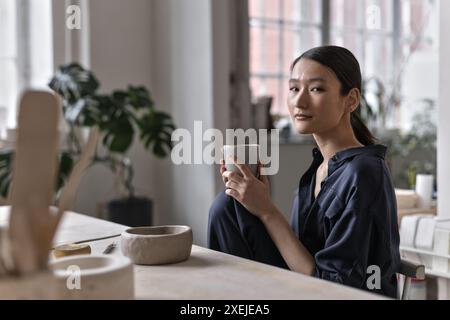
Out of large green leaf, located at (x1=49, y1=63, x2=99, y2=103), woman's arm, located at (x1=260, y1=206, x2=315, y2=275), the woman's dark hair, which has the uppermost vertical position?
large green leaf, located at (x1=49, y1=63, x2=99, y2=103)

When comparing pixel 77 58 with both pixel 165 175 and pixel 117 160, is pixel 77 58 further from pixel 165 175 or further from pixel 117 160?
pixel 165 175

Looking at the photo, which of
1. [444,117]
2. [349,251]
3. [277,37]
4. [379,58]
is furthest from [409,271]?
[379,58]

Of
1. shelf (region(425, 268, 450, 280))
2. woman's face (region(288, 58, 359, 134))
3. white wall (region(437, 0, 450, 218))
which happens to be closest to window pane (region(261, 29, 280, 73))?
white wall (region(437, 0, 450, 218))

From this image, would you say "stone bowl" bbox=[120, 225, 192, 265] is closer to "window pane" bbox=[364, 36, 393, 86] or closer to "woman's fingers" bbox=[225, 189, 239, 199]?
"woman's fingers" bbox=[225, 189, 239, 199]

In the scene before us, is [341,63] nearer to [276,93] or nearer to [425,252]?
[425,252]

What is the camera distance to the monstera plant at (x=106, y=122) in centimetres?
303

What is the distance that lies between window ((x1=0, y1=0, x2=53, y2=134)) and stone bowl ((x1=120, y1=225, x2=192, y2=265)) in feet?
9.20

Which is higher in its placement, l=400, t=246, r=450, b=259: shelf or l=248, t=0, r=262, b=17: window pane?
l=248, t=0, r=262, b=17: window pane

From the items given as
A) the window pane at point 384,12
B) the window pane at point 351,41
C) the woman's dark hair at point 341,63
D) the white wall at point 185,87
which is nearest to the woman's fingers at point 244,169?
the woman's dark hair at point 341,63

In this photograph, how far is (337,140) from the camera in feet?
4.56

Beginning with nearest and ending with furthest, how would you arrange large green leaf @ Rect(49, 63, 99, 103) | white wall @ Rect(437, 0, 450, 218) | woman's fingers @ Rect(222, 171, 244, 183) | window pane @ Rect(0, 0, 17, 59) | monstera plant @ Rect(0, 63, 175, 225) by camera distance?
woman's fingers @ Rect(222, 171, 244, 183) → white wall @ Rect(437, 0, 450, 218) → monstera plant @ Rect(0, 63, 175, 225) → large green leaf @ Rect(49, 63, 99, 103) → window pane @ Rect(0, 0, 17, 59)

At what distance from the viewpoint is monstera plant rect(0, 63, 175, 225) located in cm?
303
